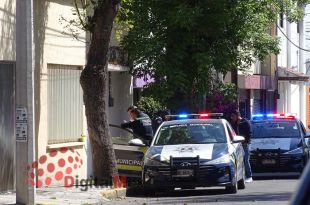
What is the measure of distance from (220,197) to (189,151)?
45.7 inches

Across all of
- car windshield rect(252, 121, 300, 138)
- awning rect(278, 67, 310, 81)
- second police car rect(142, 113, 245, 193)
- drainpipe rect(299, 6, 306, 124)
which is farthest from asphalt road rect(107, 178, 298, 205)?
drainpipe rect(299, 6, 306, 124)

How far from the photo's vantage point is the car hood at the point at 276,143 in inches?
778

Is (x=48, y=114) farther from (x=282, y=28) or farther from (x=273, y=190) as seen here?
(x=282, y=28)

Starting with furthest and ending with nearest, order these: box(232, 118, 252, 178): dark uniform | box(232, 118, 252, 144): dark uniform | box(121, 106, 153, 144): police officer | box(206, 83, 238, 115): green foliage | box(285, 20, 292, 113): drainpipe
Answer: box(285, 20, 292, 113): drainpipe → box(206, 83, 238, 115): green foliage → box(232, 118, 252, 144): dark uniform → box(232, 118, 252, 178): dark uniform → box(121, 106, 153, 144): police officer

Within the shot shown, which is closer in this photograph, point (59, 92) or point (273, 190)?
point (273, 190)

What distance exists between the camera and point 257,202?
39.8 ft

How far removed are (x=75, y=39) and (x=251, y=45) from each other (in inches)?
231

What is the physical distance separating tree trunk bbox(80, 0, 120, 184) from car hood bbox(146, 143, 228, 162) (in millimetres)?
1010

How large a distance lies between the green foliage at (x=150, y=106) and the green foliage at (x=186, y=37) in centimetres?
132

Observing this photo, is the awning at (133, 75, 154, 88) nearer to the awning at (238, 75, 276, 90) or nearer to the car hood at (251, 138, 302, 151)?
the car hood at (251, 138, 302, 151)

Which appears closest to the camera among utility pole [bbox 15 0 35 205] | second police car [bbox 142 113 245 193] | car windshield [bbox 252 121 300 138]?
utility pole [bbox 15 0 35 205]

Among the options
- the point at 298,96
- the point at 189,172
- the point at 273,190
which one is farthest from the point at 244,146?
the point at 298,96

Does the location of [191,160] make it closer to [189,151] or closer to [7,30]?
[189,151]

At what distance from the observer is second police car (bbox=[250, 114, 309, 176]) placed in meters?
19.5
